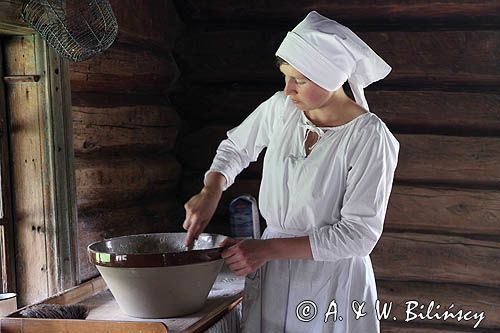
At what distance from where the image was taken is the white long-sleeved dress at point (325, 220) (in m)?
1.95

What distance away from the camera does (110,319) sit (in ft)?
6.48

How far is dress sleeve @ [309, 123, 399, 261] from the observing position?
1.94 meters

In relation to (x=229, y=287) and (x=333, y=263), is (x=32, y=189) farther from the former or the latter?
(x=333, y=263)

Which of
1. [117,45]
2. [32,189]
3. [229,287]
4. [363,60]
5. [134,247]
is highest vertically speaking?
[117,45]

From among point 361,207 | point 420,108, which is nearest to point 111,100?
point 361,207

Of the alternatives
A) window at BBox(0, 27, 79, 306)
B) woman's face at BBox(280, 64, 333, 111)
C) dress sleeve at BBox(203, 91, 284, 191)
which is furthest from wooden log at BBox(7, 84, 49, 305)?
woman's face at BBox(280, 64, 333, 111)

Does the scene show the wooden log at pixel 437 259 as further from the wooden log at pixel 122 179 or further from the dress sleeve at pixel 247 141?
the dress sleeve at pixel 247 141

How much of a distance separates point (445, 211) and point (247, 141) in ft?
4.14

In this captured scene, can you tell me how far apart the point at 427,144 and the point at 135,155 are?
1.27 metres

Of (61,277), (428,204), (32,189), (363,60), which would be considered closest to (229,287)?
(61,277)

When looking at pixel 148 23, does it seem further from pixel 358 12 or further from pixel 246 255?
pixel 246 255

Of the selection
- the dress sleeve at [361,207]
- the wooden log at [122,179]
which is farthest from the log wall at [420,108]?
the dress sleeve at [361,207]

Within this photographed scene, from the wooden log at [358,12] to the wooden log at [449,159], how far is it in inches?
20.0

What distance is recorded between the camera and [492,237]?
10.5 ft
